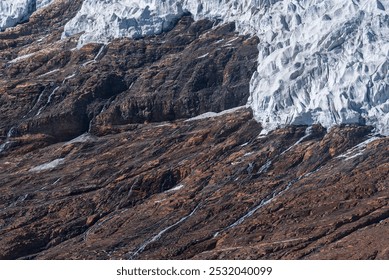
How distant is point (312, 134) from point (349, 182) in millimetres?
4812

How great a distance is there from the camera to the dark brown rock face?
46.2 metres

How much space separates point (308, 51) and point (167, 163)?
984 centimetres

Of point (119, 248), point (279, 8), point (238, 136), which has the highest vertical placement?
point (279, 8)

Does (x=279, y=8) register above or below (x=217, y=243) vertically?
above

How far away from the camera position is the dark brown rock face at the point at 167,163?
46156 millimetres

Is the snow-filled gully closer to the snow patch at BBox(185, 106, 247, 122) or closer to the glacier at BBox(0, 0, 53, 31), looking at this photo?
the snow patch at BBox(185, 106, 247, 122)

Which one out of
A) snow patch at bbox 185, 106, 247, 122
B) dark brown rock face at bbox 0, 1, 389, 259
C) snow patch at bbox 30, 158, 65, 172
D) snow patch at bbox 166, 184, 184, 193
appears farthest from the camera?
snow patch at bbox 185, 106, 247, 122

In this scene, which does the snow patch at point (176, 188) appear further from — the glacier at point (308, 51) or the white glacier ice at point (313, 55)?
the white glacier ice at point (313, 55)

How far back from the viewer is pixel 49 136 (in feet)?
185

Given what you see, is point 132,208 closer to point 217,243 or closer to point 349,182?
point 217,243

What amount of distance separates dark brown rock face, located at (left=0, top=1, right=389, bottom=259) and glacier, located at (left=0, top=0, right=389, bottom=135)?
2.73ft

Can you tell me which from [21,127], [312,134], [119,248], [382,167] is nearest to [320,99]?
[312,134]

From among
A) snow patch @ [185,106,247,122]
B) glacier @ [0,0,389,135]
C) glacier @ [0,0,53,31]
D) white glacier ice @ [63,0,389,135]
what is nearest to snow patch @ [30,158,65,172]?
snow patch @ [185,106,247,122]

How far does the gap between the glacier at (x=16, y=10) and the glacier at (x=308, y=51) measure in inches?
269
